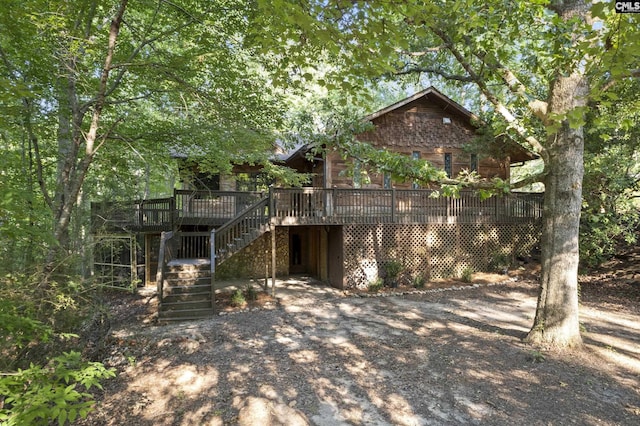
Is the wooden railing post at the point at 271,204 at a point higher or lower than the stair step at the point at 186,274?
higher

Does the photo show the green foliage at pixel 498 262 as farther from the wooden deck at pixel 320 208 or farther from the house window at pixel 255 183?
the house window at pixel 255 183

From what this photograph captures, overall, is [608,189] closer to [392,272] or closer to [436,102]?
[436,102]

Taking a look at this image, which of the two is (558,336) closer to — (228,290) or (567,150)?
(567,150)

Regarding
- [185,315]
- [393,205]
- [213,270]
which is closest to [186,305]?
[185,315]

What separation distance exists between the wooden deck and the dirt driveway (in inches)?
151

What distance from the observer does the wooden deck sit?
11.9 meters

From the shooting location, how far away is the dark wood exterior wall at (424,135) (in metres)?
14.3

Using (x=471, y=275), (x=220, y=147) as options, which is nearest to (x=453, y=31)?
(x=220, y=147)

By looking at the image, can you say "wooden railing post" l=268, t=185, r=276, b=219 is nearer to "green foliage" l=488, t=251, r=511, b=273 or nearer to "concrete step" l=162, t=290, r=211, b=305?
"concrete step" l=162, t=290, r=211, b=305


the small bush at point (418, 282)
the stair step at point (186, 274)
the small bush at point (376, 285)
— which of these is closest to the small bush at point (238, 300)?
the stair step at point (186, 274)

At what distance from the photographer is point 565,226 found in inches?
252

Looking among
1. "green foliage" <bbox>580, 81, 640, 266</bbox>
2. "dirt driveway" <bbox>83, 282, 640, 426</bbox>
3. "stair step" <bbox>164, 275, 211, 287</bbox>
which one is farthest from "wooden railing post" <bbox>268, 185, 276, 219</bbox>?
"green foliage" <bbox>580, 81, 640, 266</bbox>

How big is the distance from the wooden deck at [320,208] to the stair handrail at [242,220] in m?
0.10

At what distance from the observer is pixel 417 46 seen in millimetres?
9969
